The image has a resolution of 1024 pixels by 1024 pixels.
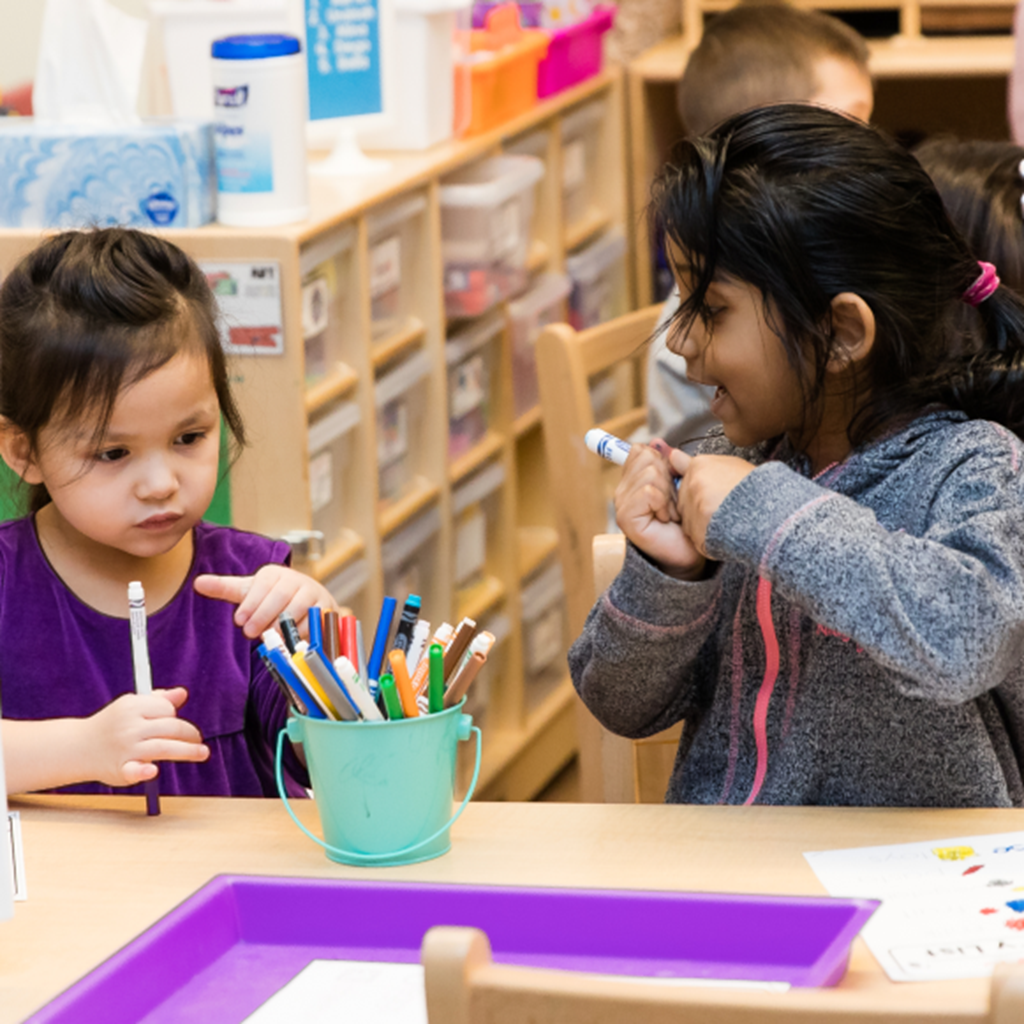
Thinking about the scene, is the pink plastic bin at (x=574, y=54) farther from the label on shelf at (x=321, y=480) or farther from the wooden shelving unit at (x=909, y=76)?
the label on shelf at (x=321, y=480)

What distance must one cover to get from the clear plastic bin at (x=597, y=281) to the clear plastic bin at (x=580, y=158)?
69mm

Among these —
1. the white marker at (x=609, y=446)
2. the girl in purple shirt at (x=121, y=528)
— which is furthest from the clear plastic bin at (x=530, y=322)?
the white marker at (x=609, y=446)

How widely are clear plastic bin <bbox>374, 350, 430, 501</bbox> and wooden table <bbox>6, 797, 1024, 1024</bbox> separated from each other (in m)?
1.02

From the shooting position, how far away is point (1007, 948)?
755 mm

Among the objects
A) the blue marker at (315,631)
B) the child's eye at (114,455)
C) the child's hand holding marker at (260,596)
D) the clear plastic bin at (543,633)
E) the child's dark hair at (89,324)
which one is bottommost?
the clear plastic bin at (543,633)

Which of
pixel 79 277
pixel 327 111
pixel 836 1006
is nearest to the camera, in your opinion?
pixel 836 1006

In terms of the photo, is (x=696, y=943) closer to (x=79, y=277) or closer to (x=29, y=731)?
(x=29, y=731)

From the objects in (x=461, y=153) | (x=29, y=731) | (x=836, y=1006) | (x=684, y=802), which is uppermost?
(x=461, y=153)

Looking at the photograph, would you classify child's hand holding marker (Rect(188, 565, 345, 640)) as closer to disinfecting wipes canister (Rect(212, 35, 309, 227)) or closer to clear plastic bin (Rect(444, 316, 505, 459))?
disinfecting wipes canister (Rect(212, 35, 309, 227))

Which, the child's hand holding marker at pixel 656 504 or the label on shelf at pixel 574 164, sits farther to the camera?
the label on shelf at pixel 574 164

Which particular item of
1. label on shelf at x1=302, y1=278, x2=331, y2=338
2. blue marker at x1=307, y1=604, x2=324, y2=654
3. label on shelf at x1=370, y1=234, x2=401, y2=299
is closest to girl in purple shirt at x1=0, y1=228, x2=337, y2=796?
blue marker at x1=307, y1=604, x2=324, y2=654

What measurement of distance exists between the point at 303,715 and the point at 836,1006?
0.43 metres

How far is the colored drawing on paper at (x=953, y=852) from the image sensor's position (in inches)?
34.2

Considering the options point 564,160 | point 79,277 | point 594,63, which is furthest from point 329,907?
point 594,63
